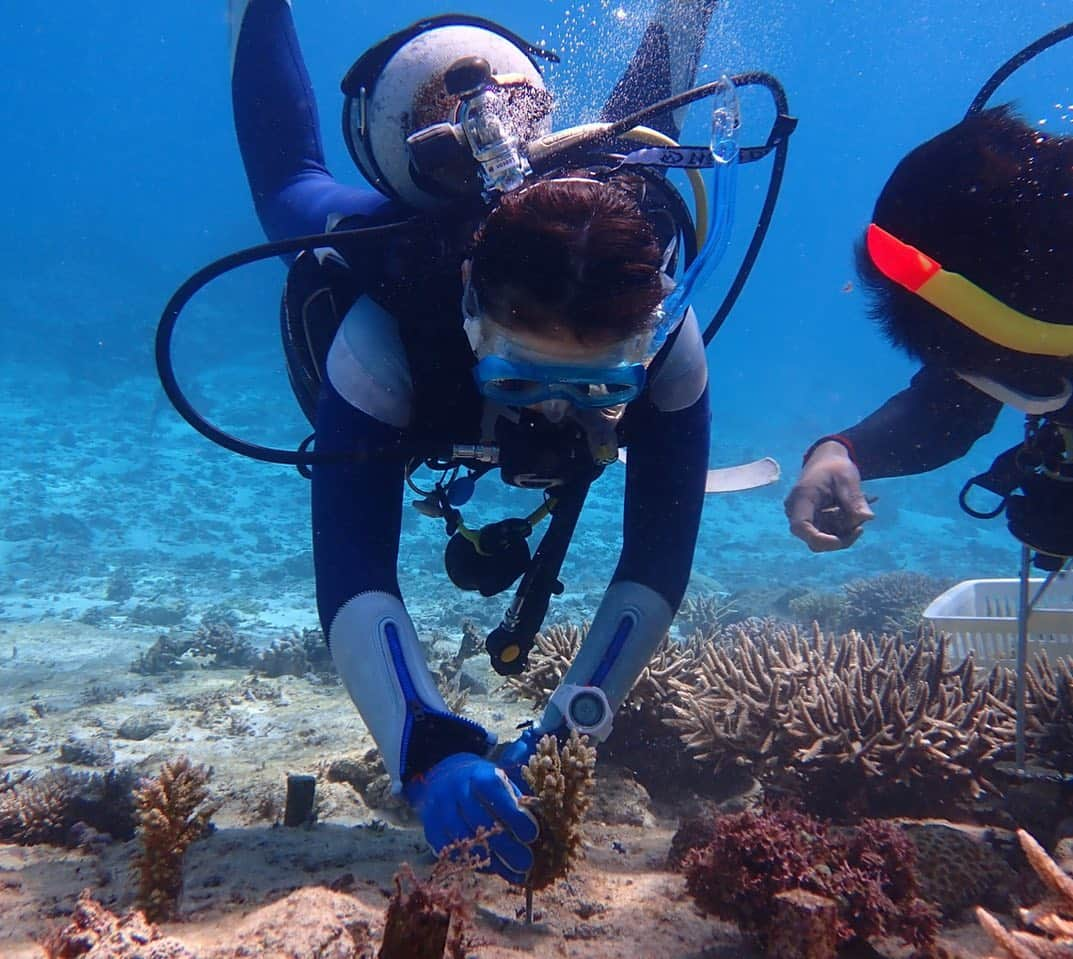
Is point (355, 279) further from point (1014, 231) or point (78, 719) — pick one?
point (78, 719)

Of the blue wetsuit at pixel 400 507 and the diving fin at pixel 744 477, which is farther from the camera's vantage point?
the diving fin at pixel 744 477

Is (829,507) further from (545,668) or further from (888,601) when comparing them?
(888,601)

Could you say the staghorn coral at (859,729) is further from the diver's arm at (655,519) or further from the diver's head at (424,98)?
the diver's head at (424,98)

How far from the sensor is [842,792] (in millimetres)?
3283

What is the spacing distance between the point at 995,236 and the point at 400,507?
2.22m

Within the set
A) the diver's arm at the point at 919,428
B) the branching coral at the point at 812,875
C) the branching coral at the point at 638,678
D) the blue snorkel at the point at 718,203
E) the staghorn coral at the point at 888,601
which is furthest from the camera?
the staghorn coral at the point at 888,601

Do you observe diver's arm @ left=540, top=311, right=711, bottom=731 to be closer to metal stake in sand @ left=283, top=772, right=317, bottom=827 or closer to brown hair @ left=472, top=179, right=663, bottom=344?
brown hair @ left=472, top=179, right=663, bottom=344

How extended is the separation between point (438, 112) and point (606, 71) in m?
2.84

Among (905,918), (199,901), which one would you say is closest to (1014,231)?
(905,918)

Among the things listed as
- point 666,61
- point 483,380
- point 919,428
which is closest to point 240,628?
point 666,61

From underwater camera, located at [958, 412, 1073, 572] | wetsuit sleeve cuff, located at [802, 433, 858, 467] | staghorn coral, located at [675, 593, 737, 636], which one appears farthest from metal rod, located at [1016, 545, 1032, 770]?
staghorn coral, located at [675, 593, 737, 636]

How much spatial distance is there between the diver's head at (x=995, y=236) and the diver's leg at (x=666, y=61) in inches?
104

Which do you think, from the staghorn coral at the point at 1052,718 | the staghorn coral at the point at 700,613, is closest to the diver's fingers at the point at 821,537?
the staghorn coral at the point at 1052,718

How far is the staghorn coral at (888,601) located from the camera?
1099 centimetres
